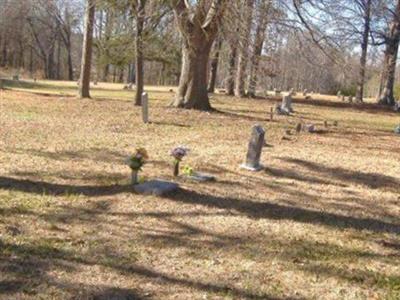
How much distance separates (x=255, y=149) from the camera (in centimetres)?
894

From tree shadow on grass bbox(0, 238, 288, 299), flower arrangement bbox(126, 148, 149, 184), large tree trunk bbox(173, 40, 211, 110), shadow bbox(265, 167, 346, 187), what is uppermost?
large tree trunk bbox(173, 40, 211, 110)

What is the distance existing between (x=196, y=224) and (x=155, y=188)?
110 centimetres

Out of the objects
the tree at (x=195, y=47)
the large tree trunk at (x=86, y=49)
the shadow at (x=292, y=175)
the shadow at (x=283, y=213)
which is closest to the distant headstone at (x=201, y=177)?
the shadow at (x=283, y=213)

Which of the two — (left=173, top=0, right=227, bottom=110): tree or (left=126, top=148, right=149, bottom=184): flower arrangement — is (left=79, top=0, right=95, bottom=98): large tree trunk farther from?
(left=126, top=148, right=149, bottom=184): flower arrangement

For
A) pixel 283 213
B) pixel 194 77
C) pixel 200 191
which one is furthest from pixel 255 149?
pixel 194 77

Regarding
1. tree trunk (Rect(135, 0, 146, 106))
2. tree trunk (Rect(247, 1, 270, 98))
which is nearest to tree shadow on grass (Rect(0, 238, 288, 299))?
tree trunk (Rect(247, 1, 270, 98))

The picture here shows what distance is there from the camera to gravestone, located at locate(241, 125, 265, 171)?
893 centimetres

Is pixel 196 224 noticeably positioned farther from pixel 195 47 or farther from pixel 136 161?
pixel 195 47

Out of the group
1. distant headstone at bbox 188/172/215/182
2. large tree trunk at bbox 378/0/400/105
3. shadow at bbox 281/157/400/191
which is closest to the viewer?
distant headstone at bbox 188/172/215/182

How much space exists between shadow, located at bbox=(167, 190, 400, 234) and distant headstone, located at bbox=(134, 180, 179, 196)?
Answer: 101mm

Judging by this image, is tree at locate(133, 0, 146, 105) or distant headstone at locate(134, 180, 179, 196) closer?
distant headstone at locate(134, 180, 179, 196)

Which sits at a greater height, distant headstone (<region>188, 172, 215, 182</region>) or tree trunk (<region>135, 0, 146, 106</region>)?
tree trunk (<region>135, 0, 146, 106</region>)

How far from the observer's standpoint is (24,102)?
1905cm

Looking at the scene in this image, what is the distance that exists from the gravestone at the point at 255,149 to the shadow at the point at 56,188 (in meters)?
2.59
